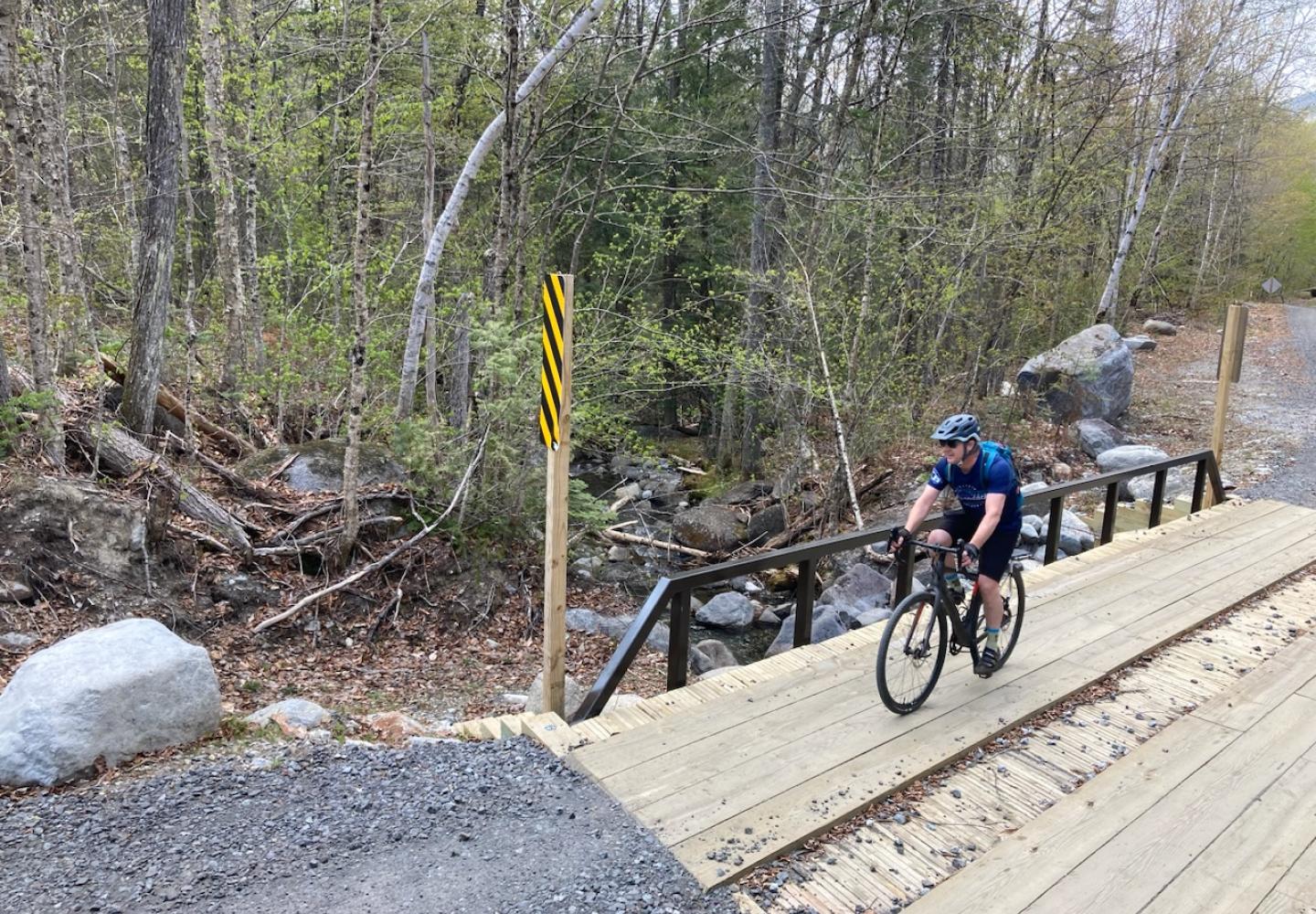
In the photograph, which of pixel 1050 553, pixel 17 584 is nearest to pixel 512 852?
pixel 17 584

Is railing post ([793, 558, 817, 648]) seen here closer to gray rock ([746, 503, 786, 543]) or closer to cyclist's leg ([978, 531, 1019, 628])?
cyclist's leg ([978, 531, 1019, 628])

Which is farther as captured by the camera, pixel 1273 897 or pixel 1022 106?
pixel 1022 106

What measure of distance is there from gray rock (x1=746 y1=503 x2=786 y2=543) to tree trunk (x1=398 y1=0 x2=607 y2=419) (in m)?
5.55

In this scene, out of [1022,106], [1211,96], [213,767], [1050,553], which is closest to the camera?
[213,767]

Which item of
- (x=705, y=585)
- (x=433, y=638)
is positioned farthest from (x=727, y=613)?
(x=705, y=585)

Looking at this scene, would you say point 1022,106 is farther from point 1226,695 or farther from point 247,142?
point 247,142

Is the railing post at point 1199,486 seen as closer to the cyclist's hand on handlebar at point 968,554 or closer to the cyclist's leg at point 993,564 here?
the cyclist's leg at point 993,564

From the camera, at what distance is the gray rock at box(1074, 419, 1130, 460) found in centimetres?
1418

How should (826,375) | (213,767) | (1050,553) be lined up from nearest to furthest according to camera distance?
(213,767) < (1050,553) < (826,375)

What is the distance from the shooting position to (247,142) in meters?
11.4

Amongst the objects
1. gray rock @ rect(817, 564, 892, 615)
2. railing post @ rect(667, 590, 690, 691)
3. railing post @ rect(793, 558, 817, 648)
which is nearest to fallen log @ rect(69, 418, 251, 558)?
railing post @ rect(667, 590, 690, 691)

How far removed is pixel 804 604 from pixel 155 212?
7.70 m

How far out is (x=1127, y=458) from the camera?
12797mm

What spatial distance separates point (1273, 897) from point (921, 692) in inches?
69.1
